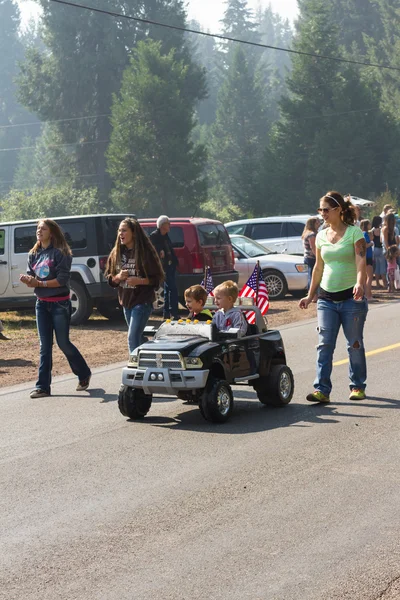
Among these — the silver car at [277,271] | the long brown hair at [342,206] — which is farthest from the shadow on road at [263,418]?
the silver car at [277,271]

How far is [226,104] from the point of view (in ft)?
386

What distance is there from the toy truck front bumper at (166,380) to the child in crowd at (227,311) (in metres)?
0.82

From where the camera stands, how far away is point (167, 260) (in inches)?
→ 712

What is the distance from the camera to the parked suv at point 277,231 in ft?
85.0

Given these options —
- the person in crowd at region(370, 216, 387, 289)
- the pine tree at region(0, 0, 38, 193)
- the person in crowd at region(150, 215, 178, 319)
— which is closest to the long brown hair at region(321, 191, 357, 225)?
the person in crowd at region(150, 215, 178, 319)

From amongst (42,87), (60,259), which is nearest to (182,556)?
(60,259)

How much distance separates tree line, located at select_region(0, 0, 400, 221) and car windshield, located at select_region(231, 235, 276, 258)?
1675 inches

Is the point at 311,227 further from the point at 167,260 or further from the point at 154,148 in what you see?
the point at 154,148

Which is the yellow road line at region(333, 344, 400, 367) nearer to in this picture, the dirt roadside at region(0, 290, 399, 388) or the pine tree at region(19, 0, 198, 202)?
the dirt roadside at region(0, 290, 399, 388)

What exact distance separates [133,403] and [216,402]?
32.5 inches

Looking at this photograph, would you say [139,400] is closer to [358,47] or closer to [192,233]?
[192,233]

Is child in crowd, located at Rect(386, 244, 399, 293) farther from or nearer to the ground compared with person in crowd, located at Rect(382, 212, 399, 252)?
nearer to the ground

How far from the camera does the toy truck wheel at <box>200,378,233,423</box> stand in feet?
28.8

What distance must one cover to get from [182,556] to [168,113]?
2856 inches
